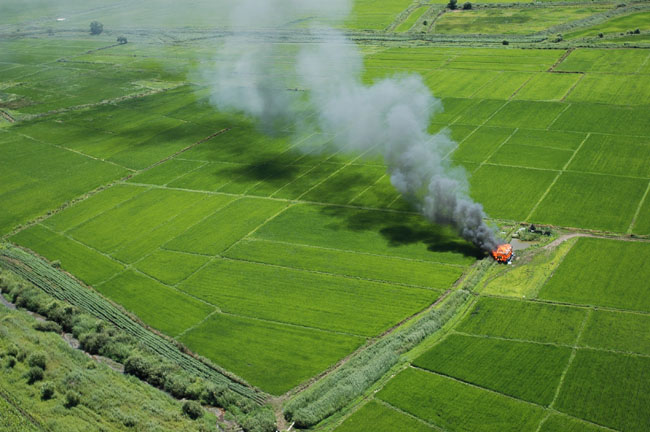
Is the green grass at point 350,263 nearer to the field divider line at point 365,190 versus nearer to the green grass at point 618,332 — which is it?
the field divider line at point 365,190

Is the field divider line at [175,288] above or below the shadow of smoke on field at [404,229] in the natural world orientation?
below

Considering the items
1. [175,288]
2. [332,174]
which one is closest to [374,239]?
[332,174]

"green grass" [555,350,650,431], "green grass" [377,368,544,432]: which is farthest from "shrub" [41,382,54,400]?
"green grass" [555,350,650,431]

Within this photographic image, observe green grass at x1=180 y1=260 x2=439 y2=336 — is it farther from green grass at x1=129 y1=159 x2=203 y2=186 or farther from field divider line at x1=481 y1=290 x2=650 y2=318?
green grass at x1=129 y1=159 x2=203 y2=186

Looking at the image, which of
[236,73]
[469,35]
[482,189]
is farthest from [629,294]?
[469,35]

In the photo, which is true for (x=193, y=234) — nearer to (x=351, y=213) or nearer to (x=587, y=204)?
(x=351, y=213)

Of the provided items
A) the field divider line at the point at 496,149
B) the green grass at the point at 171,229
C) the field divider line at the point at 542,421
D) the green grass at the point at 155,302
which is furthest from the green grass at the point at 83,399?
the field divider line at the point at 496,149
